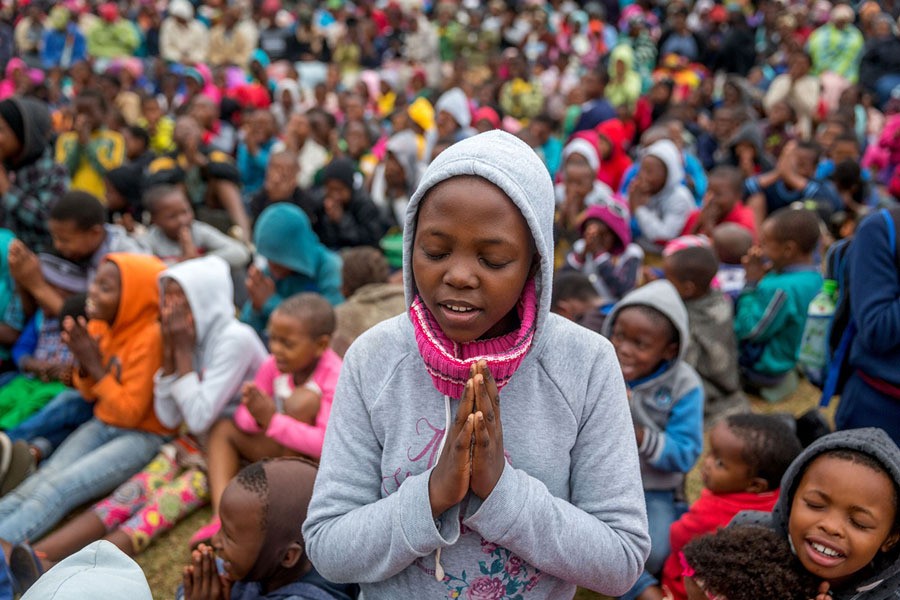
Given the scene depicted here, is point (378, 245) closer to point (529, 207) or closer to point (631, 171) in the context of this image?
point (631, 171)

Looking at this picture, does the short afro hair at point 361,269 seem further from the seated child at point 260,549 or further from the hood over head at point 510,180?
the hood over head at point 510,180

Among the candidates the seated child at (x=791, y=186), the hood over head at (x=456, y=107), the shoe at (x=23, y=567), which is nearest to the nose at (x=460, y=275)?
the shoe at (x=23, y=567)

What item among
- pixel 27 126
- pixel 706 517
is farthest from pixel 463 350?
pixel 27 126

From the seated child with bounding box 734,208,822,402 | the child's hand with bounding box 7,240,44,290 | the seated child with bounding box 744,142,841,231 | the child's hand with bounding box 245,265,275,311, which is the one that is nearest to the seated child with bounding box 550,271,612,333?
the seated child with bounding box 734,208,822,402

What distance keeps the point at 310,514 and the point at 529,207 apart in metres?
0.72

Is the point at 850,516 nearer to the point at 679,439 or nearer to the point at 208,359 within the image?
the point at 679,439

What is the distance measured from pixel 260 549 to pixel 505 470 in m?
1.12

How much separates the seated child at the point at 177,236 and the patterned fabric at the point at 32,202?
55 cm

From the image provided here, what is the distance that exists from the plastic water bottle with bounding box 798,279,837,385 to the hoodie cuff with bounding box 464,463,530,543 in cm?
231

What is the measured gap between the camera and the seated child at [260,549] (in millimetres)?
2100

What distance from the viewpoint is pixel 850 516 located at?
1.77m

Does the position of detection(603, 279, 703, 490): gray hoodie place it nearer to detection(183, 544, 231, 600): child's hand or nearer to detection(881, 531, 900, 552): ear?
detection(881, 531, 900, 552): ear

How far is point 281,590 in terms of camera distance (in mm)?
2154

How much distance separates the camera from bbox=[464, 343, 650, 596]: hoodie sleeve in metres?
1.29
